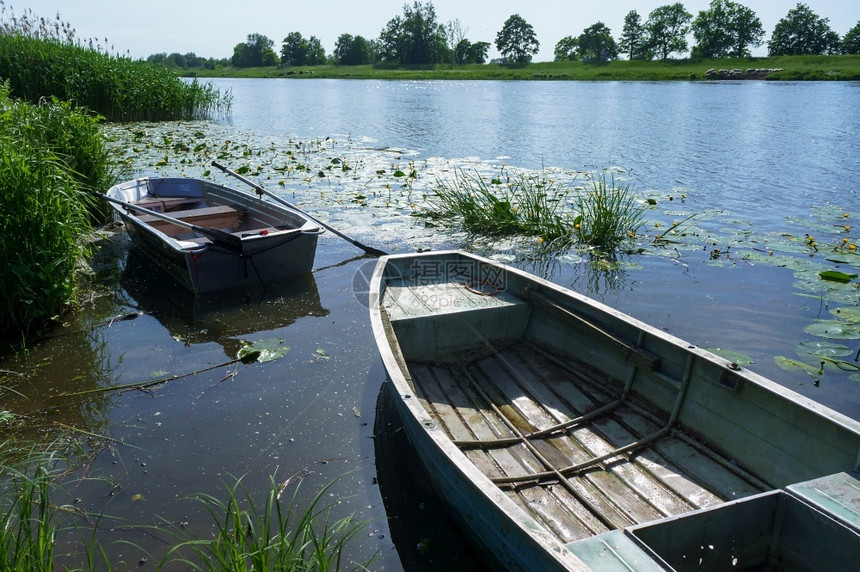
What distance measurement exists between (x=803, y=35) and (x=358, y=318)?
78.6 m

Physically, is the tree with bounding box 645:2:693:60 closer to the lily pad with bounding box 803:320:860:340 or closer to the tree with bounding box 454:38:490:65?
the tree with bounding box 454:38:490:65

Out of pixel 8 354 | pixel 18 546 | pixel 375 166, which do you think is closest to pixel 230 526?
pixel 18 546

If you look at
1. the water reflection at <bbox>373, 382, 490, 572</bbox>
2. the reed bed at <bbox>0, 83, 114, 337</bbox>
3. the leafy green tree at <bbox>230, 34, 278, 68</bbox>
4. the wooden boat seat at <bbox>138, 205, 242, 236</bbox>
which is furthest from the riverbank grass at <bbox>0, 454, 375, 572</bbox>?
the leafy green tree at <bbox>230, 34, 278, 68</bbox>

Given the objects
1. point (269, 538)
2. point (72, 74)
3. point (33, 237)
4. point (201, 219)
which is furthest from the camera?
point (72, 74)

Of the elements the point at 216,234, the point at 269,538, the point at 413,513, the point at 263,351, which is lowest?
the point at 413,513

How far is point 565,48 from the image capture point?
85.2 metres

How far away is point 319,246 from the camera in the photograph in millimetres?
9125

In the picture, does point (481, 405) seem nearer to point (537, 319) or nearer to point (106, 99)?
point (537, 319)

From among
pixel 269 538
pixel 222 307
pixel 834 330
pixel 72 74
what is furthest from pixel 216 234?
pixel 72 74

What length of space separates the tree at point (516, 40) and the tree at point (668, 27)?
14762 millimetres

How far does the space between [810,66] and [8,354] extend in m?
60.3

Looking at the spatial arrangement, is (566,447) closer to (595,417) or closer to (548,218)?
(595,417)

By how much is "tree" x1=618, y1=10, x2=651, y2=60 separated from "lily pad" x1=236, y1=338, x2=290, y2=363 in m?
82.6

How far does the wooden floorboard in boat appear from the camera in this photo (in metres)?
3.44
